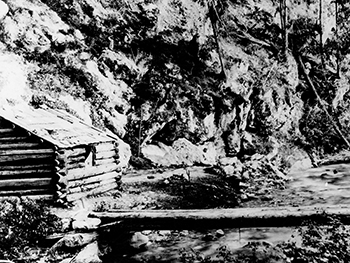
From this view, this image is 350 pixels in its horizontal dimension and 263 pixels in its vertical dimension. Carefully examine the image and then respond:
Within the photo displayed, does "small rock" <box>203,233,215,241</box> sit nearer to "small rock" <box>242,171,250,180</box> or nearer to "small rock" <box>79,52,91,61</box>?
"small rock" <box>242,171,250,180</box>

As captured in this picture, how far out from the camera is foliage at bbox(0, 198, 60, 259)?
312 inches

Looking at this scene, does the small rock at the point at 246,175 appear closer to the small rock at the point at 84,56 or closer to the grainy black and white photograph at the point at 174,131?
the grainy black and white photograph at the point at 174,131

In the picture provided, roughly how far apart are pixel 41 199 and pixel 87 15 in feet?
34.0

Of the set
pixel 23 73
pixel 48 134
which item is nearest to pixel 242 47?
pixel 23 73

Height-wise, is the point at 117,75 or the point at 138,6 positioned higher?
the point at 138,6

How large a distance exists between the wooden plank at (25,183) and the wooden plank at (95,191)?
72cm

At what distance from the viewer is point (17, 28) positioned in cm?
1542

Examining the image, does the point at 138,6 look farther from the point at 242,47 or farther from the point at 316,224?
the point at 316,224

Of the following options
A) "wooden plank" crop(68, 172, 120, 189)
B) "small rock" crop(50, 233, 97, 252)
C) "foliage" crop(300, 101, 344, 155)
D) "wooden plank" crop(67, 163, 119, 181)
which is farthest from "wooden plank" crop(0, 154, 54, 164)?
"foliage" crop(300, 101, 344, 155)

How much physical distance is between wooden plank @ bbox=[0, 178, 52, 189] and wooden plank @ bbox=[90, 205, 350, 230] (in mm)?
2260

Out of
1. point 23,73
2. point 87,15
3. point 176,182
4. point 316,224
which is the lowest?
point 316,224

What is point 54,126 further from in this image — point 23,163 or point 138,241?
point 138,241

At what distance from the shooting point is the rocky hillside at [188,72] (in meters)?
15.8

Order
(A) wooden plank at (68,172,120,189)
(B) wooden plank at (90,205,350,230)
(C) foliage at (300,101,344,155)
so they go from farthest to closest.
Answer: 1. (C) foliage at (300,101,344,155)
2. (A) wooden plank at (68,172,120,189)
3. (B) wooden plank at (90,205,350,230)
